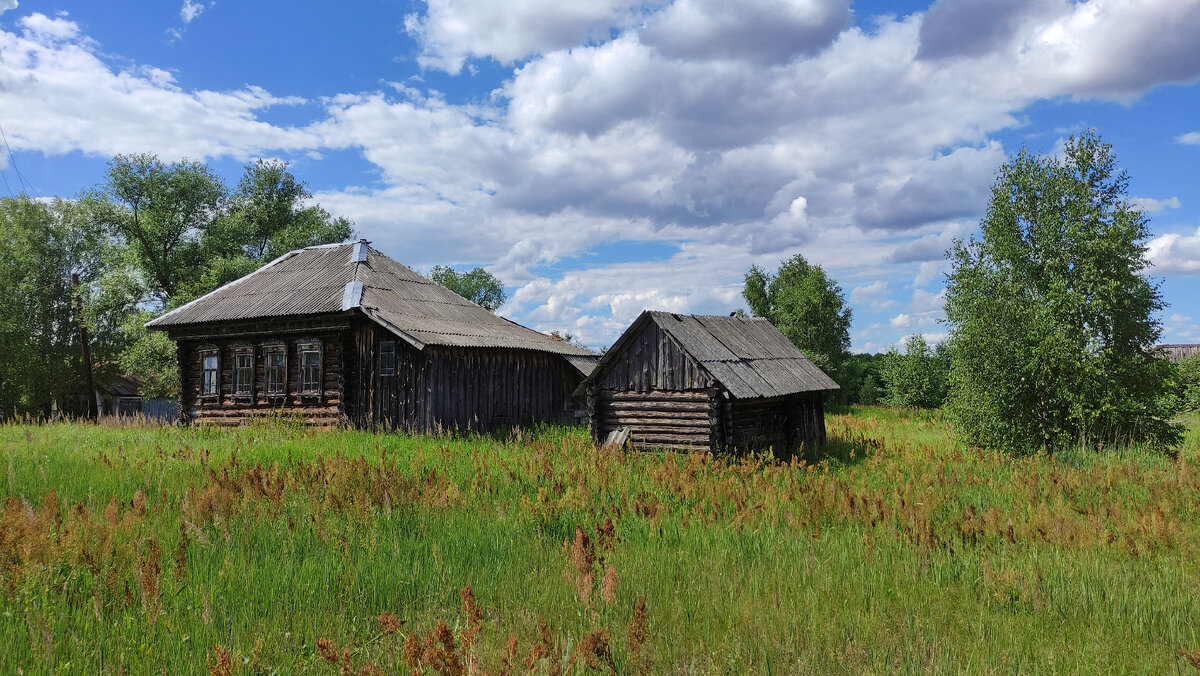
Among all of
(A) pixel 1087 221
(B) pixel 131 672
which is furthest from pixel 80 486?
(A) pixel 1087 221

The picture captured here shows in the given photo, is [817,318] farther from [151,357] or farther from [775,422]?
[151,357]

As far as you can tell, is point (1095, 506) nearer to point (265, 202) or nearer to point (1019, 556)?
point (1019, 556)

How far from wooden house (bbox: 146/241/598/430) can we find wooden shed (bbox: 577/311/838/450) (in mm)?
5223

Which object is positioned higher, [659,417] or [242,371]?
[242,371]

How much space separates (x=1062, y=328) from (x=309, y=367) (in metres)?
20.1

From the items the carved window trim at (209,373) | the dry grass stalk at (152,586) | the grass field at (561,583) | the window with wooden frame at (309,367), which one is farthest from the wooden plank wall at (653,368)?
the carved window trim at (209,373)

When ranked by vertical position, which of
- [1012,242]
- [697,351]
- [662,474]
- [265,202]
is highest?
[265,202]

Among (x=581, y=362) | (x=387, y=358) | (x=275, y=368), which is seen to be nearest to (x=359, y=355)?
(x=387, y=358)

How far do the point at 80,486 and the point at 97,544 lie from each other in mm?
4141

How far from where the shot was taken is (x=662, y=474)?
8.75 m

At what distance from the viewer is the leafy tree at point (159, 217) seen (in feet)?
109

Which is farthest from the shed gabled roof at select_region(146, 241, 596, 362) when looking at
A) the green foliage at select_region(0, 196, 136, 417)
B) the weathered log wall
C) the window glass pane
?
the green foliage at select_region(0, 196, 136, 417)

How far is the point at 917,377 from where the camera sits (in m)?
31.8

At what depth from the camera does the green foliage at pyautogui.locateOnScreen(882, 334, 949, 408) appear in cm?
3023
